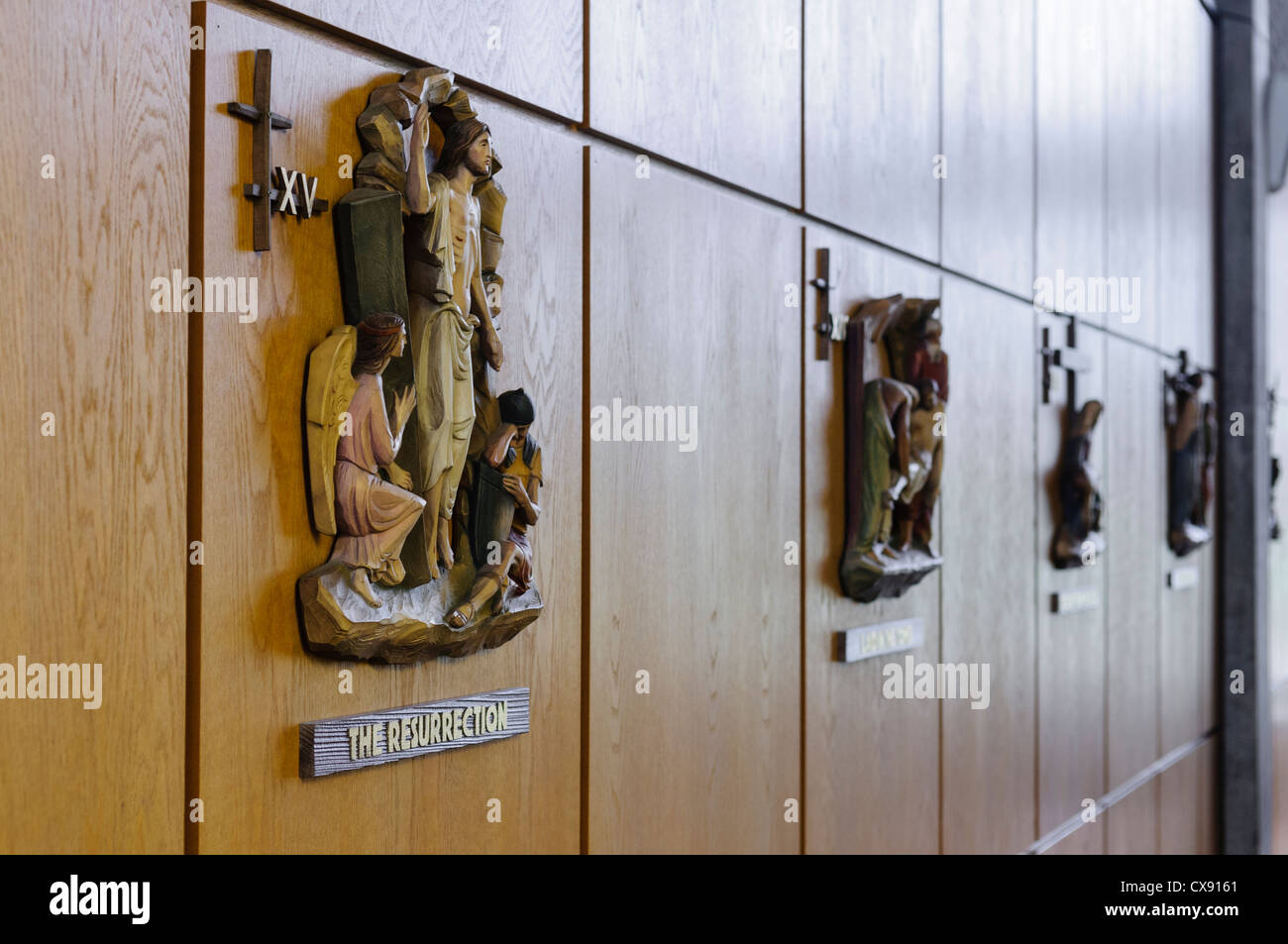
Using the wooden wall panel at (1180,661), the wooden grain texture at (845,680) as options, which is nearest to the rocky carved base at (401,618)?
the wooden grain texture at (845,680)

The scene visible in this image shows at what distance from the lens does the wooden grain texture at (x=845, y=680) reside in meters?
3.96

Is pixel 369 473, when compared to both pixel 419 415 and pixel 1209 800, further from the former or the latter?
pixel 1209 800

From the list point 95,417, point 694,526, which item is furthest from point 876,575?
point 95,417

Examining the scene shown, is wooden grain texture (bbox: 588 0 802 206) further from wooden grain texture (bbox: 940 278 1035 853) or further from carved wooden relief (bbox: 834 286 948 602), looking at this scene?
wooden grain texture (bbox: 940 278 1035 853)

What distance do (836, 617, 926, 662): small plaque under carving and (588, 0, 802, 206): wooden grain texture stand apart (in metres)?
1.33

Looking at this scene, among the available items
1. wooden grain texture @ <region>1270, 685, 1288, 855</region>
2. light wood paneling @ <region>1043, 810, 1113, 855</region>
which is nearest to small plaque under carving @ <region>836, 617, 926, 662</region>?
light wood paneling @ <region>1043, 810, 1113, 855</region>

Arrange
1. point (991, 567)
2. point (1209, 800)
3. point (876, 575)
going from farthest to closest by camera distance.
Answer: point (1209, 800), point (991, 567), point (876, 575)

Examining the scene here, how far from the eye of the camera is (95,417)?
199 cm

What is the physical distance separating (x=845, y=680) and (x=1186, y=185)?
536cm

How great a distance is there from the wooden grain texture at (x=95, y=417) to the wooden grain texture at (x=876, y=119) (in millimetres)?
2269

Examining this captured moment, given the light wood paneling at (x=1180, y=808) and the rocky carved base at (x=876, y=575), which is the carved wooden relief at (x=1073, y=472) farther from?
the light wood paneling at (x=1180, y=808)

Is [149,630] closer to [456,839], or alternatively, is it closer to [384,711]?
[384,711]
